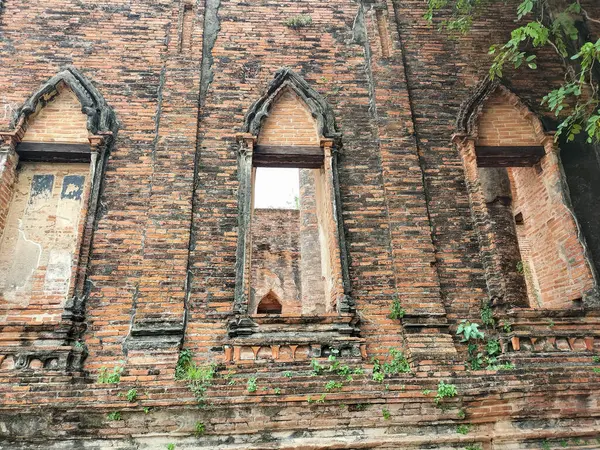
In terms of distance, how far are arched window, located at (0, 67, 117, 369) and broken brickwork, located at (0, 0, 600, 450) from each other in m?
0.03

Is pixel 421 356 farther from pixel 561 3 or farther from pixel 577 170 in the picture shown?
pixel 561 3

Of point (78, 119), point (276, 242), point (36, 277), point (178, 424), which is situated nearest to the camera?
point (178, 424)

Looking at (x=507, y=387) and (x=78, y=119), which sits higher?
(x=78, y=119)

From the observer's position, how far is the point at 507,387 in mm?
4562

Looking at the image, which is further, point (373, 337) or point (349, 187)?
point (349, 187)

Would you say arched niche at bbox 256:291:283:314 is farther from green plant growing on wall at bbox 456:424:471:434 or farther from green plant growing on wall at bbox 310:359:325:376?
green plant growing on wall at bbox 456:424:471:434

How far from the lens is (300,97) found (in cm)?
642

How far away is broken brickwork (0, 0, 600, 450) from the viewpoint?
4.43m

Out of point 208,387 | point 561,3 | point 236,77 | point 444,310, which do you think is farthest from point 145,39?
point 561,3

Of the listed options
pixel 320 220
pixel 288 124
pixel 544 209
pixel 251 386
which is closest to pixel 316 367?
pixel 251 386

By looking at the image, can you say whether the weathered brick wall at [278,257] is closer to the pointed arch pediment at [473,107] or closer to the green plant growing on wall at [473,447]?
the pointed arch pediment at [473,107]

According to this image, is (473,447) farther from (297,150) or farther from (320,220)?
(297,150)

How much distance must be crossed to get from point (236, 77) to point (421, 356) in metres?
4.19

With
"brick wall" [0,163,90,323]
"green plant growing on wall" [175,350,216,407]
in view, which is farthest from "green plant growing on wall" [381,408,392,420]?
"brick wall" [0,163,90,323]
